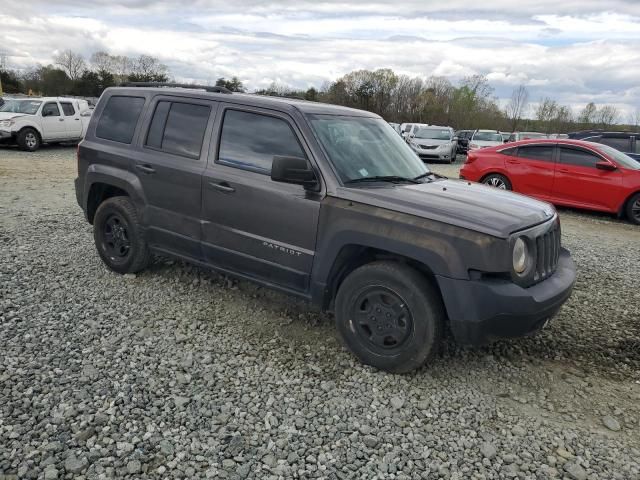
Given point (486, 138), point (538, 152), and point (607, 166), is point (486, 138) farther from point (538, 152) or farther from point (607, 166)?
point (607, 166)

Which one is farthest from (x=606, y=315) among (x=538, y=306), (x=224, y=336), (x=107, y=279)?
(x=107, y=279)

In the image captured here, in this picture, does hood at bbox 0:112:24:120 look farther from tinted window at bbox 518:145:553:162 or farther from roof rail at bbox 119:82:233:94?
tinted window at bbox 518:145:553:162

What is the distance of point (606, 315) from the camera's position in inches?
195

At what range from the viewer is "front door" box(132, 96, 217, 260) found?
443 cm

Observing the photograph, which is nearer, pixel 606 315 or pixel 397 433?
pixel 397 433

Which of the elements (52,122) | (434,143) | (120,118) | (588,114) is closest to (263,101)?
(120,118)

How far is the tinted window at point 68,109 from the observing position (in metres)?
17.3

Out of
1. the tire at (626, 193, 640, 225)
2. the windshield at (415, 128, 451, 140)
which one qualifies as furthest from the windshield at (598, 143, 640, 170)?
the windshield at (415, 128, 451, 140)

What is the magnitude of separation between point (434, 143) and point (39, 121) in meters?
14.7

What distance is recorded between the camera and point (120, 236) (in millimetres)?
5152

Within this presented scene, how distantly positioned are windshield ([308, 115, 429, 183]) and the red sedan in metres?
6.96

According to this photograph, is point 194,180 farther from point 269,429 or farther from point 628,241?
point 628,241

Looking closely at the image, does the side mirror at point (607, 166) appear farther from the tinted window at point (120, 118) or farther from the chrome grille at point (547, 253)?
the tinted window at point (120, 118)

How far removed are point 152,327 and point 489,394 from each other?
106 inches
